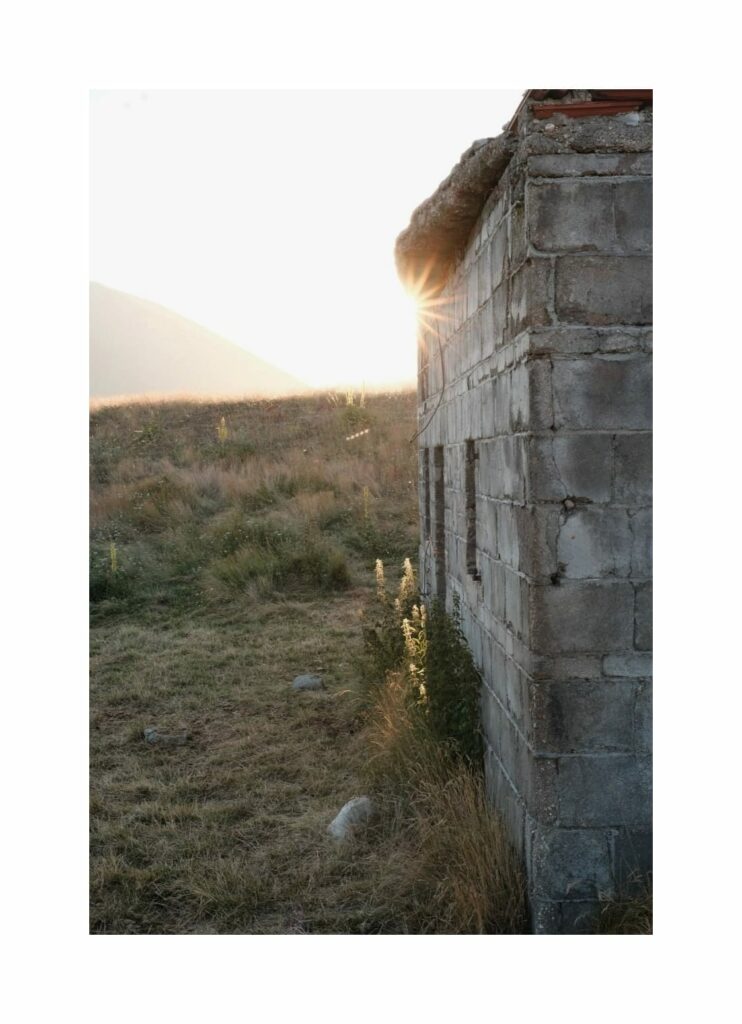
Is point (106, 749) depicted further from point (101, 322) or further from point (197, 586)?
point (101, 322)

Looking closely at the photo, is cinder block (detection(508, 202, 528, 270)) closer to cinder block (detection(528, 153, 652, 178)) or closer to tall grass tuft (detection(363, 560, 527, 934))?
cinder block (detection(528, 153, 652, 178))

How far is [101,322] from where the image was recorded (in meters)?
68.4

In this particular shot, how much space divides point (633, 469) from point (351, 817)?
2601 mm

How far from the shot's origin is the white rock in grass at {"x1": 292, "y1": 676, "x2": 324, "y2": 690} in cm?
724

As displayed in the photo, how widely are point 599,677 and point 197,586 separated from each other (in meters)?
8.47

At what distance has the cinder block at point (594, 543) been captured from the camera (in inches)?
122

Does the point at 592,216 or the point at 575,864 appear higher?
the point at 592,216

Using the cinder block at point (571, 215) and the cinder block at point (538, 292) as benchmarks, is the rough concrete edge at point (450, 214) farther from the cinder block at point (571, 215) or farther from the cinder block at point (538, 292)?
the cinder block at point (538, 292)

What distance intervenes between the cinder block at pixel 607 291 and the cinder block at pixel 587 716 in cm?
141

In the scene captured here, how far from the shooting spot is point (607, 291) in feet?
10.1

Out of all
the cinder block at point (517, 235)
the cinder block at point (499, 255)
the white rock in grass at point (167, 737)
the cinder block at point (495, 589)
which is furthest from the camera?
the white rock in grass at point (167, 737)

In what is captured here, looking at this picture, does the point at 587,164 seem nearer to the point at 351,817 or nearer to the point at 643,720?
the point at 643,720

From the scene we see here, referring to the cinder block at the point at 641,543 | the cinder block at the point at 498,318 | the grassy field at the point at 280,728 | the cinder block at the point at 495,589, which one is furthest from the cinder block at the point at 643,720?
the cinder block at the point at 498,318

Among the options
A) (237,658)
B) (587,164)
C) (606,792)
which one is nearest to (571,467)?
(587,164)
